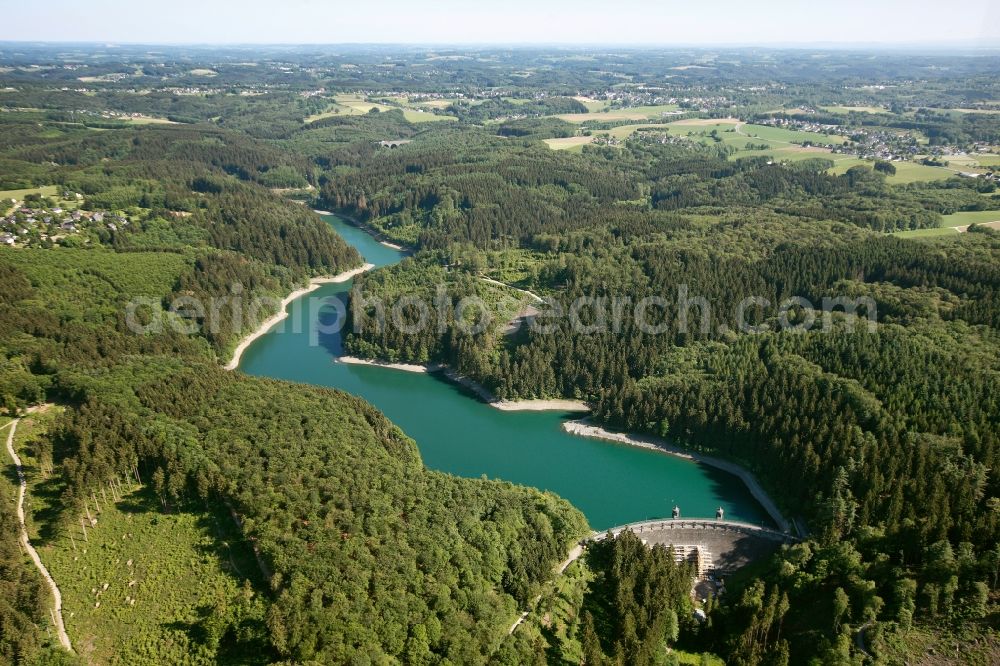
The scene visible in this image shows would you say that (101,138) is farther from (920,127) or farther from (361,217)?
(920,127)

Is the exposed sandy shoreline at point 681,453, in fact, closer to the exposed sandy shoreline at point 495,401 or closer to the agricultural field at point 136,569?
the exposed sandy shoreline at point 495,401

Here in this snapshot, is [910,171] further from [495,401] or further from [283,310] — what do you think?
[283,310]

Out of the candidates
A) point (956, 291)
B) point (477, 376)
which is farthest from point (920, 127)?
point (477, 376)

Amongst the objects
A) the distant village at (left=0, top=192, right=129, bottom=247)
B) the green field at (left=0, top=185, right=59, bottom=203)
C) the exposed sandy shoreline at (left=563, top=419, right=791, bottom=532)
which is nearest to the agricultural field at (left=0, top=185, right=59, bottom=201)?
the green field at (left=0, top=185, right=59, bottom=203)

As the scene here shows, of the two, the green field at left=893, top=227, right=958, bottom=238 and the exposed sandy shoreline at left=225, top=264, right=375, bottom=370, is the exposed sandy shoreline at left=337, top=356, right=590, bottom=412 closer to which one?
the exposed sandy shoreline at left=225, top=264, right=375, bottom=370

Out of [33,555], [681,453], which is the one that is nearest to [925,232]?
[681,453]

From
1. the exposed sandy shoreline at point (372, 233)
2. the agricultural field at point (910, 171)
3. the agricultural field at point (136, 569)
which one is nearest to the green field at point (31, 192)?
the exposed sandy shoreline at point (372, 233)
